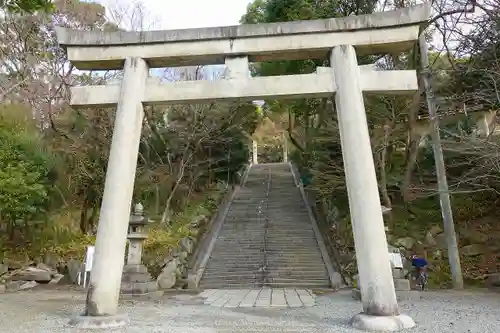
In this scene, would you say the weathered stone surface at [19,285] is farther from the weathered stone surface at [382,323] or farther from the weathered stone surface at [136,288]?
the weathered stone surface at [382,323]

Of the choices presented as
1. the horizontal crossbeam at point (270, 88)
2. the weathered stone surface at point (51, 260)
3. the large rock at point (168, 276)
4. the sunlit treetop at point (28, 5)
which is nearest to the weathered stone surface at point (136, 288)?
the large rock at point (168, 276)

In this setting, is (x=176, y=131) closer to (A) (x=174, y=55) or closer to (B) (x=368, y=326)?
(A) (x=174, y=55)

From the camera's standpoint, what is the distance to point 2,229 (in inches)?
618

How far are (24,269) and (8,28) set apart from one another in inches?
395

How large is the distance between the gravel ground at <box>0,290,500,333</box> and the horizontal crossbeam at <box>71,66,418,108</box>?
11.3 feet

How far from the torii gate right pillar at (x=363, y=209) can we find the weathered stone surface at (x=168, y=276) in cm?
768

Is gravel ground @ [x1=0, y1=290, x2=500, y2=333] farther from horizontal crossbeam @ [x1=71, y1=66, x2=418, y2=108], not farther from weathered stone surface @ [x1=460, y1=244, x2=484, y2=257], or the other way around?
horizontal crossbeam @ [x1=71, y1=66, x2=418, y2=108]

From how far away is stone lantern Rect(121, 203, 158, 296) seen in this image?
34.6 feet

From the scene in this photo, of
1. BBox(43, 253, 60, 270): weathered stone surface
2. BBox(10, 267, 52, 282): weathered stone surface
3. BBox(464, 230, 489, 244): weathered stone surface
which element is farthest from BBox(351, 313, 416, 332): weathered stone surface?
BBox(43, 253, 60, 270): weathered stone surface

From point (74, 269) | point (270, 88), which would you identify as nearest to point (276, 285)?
point (74, 269)

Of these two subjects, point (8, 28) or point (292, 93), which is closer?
point (292, 93)

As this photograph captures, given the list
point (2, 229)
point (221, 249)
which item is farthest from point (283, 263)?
point (2, 229)

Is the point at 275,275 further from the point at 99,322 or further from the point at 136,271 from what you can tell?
the point at 99,322

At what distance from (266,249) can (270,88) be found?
925 cm
